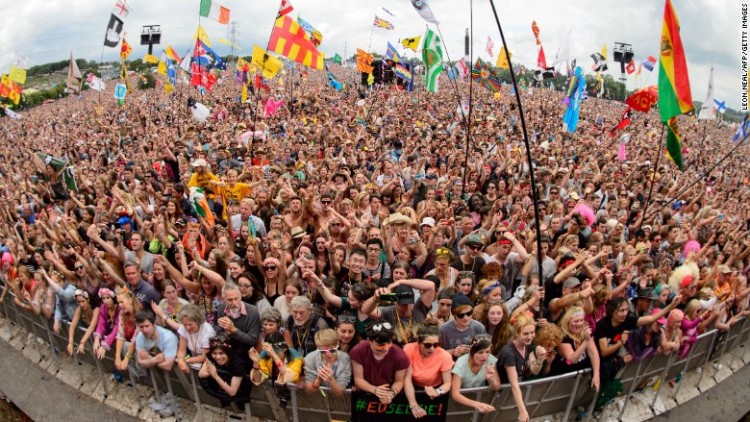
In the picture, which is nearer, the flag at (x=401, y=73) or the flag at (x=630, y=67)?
the flag at (x=401, y=73)

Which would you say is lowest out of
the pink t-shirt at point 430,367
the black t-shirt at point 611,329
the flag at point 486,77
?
the pink t-shirt at point 430,367

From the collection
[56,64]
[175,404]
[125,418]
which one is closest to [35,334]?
[125,418]

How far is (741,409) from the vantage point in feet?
20.3

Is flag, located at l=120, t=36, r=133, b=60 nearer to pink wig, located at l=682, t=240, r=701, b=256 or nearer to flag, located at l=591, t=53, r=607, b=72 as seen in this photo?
pink wig, located at l=682, t=240, r=701, b=256

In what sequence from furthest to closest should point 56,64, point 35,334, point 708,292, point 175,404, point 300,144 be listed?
point 56,64 < point 300,144 < point 35,334 < point 708,292 < point 175,404

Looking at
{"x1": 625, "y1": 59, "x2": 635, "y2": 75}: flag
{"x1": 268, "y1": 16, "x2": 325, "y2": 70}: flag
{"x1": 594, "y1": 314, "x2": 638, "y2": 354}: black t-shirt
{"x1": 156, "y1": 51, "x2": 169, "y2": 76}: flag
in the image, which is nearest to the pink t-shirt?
{"x1": 594, "y1": 314, "x2": 638, "y2": 354}: black t-shirt

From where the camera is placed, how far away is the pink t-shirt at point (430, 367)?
400 cm

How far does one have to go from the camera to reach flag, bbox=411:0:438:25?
10641mm

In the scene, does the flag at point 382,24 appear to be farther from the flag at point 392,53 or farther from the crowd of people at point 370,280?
the crowd of people at point 370,280

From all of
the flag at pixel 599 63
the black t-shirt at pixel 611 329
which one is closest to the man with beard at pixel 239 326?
the black t-shirt at pixel 611 329

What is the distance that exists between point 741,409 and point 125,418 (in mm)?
7753

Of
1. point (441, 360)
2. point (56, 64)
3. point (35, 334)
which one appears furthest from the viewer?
point (56, 64)

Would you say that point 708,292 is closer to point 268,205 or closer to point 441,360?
point 441,360

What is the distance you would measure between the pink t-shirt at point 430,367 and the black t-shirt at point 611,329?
1756 millimetres
